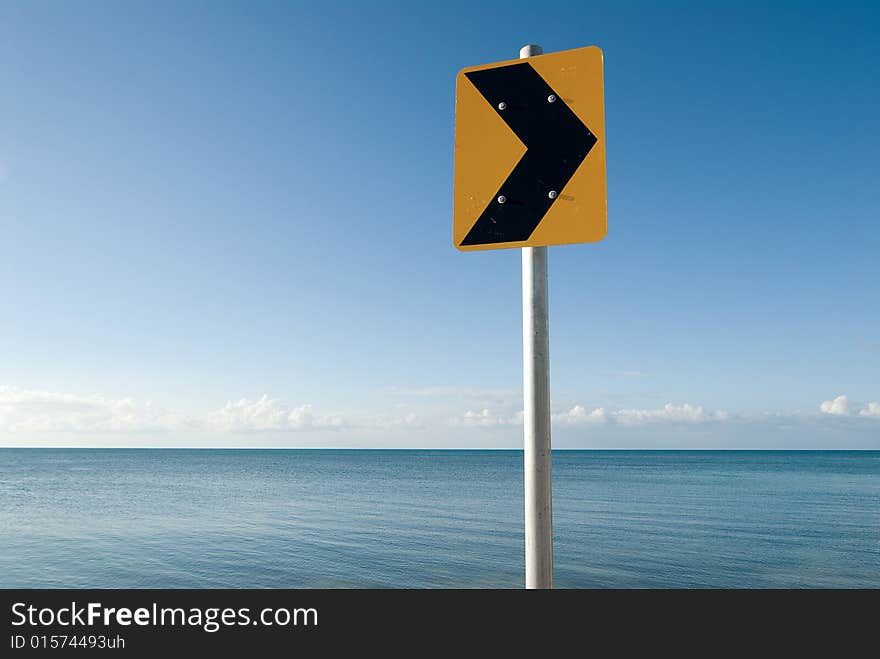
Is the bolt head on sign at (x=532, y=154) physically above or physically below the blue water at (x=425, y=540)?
above

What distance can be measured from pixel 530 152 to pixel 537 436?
921 millimetres

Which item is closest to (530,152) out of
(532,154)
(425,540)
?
(532,154)

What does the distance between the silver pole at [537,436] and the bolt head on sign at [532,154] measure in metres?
0.22

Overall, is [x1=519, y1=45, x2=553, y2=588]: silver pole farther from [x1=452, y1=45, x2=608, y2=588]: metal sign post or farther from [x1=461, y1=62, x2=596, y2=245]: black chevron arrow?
[x1=461, y1=62, x2=596, y2=245]: black chevron arrow

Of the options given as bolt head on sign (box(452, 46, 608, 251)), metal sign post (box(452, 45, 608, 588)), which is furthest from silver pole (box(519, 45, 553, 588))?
bolt head on sign (box(452, 46, 608, 251))

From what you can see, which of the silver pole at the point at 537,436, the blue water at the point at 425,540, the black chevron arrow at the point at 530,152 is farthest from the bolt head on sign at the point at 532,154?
the blue water at the point at 425,540

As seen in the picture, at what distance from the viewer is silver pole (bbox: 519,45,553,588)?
72.2 inches

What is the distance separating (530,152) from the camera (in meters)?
2.13

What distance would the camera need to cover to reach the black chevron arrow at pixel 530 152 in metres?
2.06

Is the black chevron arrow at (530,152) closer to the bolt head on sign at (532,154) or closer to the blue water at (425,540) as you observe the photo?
the bolt head on sign at (532,154)
